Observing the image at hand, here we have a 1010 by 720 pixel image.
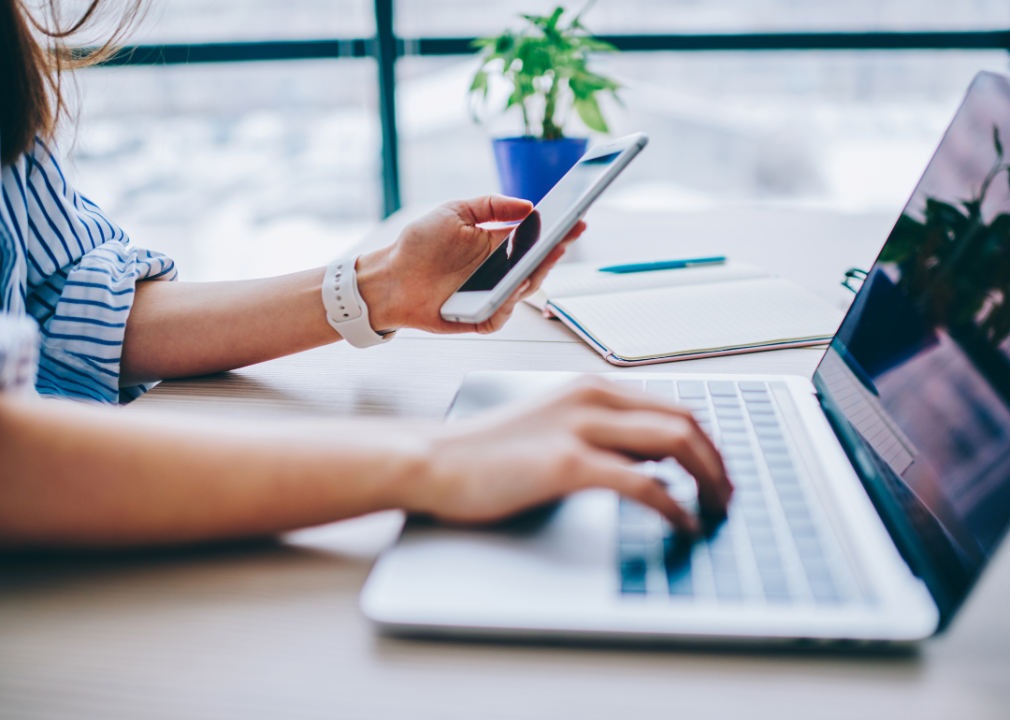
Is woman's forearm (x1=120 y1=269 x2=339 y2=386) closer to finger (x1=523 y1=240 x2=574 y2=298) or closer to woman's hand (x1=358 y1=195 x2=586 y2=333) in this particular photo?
woman's hand (x1=358 y1=195 x2=586 y2=333)

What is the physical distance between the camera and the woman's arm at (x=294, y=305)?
62cm

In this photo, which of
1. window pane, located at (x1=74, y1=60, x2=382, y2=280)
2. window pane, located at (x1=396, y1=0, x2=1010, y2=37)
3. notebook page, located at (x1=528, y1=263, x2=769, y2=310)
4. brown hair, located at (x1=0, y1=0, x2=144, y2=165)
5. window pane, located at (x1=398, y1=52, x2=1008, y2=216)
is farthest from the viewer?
window pane, located at (x1=74, y1=60, x2=382, y2=280)

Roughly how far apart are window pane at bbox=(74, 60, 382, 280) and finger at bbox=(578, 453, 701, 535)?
2031 mm

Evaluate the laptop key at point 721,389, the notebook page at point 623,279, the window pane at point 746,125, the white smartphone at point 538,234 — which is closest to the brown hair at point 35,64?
the white smartphone at point 538,234

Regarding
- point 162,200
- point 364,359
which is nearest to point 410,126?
point 162,200

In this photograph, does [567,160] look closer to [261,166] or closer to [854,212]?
[854,212]

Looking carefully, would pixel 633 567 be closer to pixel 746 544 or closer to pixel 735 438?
pixel 746 544

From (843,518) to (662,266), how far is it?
557 millimetres

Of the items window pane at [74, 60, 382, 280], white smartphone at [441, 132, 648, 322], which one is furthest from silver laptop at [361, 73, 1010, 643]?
window pane at [74, 60, 382, 280]

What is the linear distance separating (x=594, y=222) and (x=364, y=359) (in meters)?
0.69

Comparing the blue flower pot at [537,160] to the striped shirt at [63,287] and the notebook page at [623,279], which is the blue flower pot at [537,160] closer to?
the notebook page at [623,279]

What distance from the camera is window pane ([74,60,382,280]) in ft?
7.14

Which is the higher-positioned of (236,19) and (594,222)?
(236,19)

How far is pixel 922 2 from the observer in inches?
74.2
